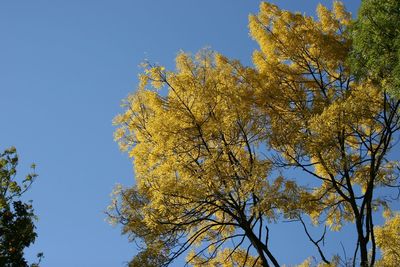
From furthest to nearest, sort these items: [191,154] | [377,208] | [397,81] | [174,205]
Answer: [377,208] < [191,154] < [174,205] < [397,81]

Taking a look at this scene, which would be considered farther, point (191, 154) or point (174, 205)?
point (191, 154)

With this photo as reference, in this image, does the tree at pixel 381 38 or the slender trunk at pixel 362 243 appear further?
the slender trunk at pixel 362 243

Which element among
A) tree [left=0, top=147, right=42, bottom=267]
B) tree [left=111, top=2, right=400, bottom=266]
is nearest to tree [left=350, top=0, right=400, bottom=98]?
tree [left=111, top=2, right=400, bottom=266]

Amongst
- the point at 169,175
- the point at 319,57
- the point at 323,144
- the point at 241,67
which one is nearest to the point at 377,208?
the point at 323,144

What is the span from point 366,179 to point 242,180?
3.54 m

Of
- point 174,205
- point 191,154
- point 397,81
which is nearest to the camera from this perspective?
point 397,81

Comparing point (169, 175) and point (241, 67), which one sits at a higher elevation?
point (241, 67)

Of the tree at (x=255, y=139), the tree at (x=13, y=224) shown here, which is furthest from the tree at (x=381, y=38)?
the tree at (x=13, y=224)

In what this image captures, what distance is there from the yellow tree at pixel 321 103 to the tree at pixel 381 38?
1.15m

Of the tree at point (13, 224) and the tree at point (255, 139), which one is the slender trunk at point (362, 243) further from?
the tree at point (13, 224)

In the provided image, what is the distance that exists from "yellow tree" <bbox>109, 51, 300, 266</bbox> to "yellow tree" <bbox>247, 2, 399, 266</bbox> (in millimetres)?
800

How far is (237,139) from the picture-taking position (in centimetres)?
928

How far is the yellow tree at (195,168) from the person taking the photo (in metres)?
8.34

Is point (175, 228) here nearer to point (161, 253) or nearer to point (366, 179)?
point (161, 253)
